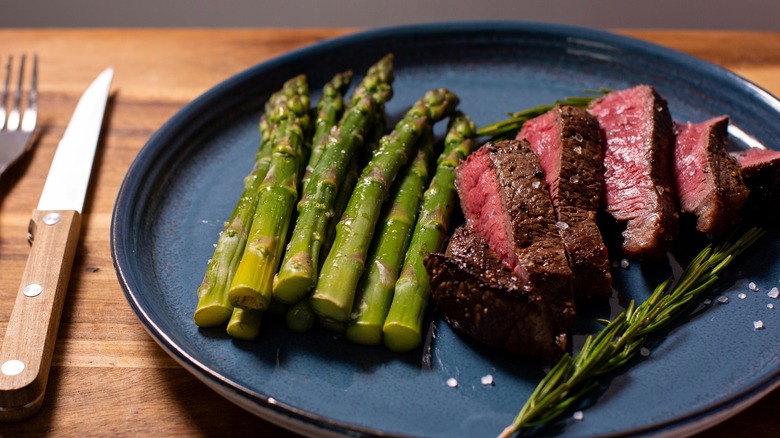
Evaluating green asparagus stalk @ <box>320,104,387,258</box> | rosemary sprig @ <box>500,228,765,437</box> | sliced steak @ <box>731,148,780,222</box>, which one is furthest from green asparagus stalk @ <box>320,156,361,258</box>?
sliced steak @ <box>731,148,780,222</box>

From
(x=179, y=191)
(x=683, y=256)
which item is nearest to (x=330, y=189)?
(x=179, y=191)

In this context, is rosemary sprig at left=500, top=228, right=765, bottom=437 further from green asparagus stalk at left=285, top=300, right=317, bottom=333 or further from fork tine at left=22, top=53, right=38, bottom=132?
fork tine at left=22, top=53, right=38, bottom=132

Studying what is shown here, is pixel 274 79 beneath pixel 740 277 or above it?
above

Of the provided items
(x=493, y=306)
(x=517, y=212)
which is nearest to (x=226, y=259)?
(x=493, y=306)

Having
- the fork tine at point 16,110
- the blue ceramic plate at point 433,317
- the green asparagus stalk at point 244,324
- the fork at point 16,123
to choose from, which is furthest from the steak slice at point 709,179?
the fork tine at point 16,110

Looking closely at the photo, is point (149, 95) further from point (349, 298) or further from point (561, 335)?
point (561, 335)

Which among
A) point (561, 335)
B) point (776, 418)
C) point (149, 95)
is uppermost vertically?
point (149, 95)
